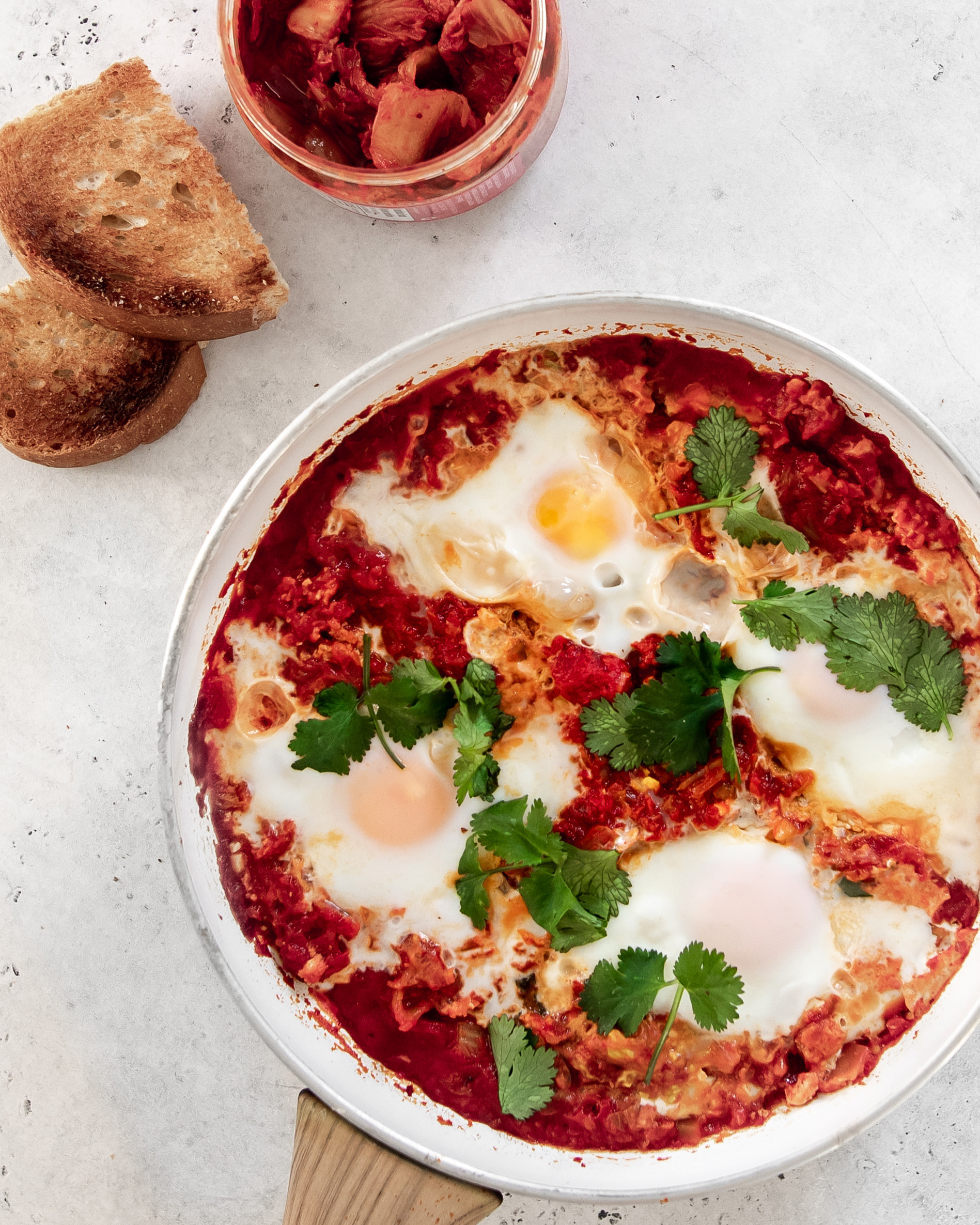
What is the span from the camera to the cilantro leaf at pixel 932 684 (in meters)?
1.99

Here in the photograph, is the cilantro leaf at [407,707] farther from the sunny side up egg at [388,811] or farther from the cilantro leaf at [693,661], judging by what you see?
the cilantro leaf at [693,661]

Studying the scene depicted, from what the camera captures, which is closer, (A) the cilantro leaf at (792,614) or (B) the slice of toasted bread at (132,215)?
(A) the cilantro leaf at (792,614)

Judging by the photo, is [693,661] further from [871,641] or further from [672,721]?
[871,641]

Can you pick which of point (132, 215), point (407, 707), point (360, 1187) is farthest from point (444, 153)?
point (360, 1187)

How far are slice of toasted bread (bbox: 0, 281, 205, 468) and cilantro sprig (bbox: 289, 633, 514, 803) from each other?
766mm

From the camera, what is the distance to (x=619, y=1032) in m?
2.09

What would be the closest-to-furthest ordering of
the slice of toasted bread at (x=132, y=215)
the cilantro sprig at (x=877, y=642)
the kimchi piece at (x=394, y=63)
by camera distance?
the kimchi piece at (x=394, y=63), the cilantro sprig at (x=877, y=642), the slice of toasted bread at (x=132, y=215)

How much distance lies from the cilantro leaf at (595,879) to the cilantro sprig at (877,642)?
2.01 ft

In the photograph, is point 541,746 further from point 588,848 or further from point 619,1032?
point 619,1032

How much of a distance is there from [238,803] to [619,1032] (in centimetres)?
100

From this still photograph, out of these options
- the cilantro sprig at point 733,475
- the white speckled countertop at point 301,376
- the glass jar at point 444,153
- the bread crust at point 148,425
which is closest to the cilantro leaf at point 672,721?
the cilantro sprig at point 733,475

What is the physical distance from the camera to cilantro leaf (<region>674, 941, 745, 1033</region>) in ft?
6.40

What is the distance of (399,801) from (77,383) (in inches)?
49.0

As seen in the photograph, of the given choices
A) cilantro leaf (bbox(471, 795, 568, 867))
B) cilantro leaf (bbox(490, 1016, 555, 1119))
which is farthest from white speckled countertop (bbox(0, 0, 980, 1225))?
cilantro leaf (bbox(471, 795, 568, 867))
